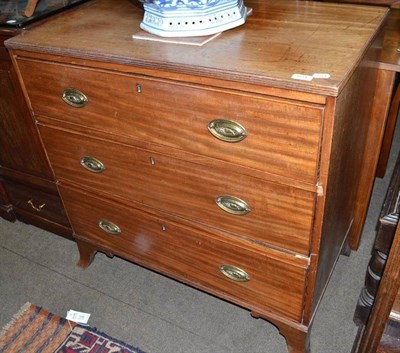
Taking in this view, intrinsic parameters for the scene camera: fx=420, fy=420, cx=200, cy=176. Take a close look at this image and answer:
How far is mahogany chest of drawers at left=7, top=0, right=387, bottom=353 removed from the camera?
94 centimetres

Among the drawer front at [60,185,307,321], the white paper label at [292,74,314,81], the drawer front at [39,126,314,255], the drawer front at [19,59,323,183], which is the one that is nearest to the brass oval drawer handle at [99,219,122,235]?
the drawer front at [60,185,307,321]

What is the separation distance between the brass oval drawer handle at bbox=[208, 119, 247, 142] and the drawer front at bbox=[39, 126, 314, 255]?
103 millimetres

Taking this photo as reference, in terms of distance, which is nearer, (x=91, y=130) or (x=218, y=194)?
(x=218, y=194)

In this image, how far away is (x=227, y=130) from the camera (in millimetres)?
1010

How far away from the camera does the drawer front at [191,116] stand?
0.93 m

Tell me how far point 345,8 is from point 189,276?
0.98 meters

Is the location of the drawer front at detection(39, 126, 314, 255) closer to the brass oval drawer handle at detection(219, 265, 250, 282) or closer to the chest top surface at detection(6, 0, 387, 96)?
the brass oval drawer handle at detection(219, 265, 250, 282)

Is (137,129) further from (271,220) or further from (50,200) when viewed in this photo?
(50,200)

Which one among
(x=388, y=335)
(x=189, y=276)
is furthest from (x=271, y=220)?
(x=189, y=276)

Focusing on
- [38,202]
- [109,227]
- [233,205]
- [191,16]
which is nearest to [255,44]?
[191,16]

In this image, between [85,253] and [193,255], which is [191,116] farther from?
[85,253]

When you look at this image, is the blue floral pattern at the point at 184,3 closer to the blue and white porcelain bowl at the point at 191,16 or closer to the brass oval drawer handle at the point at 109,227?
the blue and white porcelain bowl at the point at 191,16

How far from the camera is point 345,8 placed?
1.21m

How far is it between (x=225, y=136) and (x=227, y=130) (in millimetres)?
19
